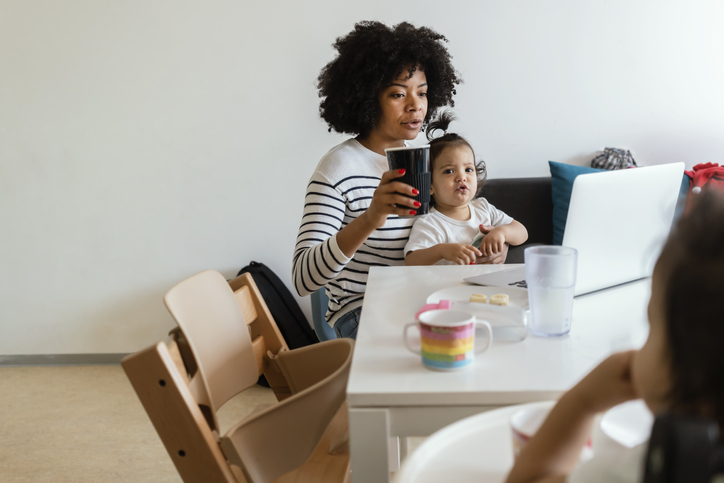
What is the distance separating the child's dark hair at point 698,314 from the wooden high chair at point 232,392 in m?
0.66

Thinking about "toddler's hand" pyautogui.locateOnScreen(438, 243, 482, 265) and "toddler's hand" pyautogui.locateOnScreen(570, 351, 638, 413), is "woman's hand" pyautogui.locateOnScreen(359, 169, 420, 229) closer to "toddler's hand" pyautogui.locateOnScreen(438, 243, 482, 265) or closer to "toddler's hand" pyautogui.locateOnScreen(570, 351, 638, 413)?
"toddler's hand" pyautogui.locateOnScreen(438, 243, 482, 265)

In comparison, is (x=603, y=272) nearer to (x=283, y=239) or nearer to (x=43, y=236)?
(x=283, y=239)

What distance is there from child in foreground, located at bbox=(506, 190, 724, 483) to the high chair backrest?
0.66 m

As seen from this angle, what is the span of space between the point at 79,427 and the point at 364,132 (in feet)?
5.11

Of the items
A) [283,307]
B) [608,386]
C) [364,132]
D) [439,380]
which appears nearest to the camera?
[608,386]

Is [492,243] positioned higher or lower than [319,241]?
lower

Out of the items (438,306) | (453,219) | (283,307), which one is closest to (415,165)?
(438,306)

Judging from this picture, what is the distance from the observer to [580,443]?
463 millimetres

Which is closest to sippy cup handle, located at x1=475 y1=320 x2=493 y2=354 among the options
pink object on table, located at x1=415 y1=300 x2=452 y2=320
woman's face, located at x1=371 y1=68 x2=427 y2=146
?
pink object on table, located at x1=415 y1=300 x2=452 y2=320

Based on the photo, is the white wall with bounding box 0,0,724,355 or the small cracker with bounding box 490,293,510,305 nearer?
the small cracker with bounding box 490,293,510,305

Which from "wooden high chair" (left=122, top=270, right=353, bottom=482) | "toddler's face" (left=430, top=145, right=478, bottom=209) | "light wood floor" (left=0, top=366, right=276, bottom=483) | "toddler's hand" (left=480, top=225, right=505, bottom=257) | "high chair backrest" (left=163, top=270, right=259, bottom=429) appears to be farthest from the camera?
"light wood floor" (left=0, top=366, right=276, bottom=483)

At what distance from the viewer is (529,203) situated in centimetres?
243

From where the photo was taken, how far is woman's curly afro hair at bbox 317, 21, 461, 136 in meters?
1.57

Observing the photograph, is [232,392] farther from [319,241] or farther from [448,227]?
[448,227]
